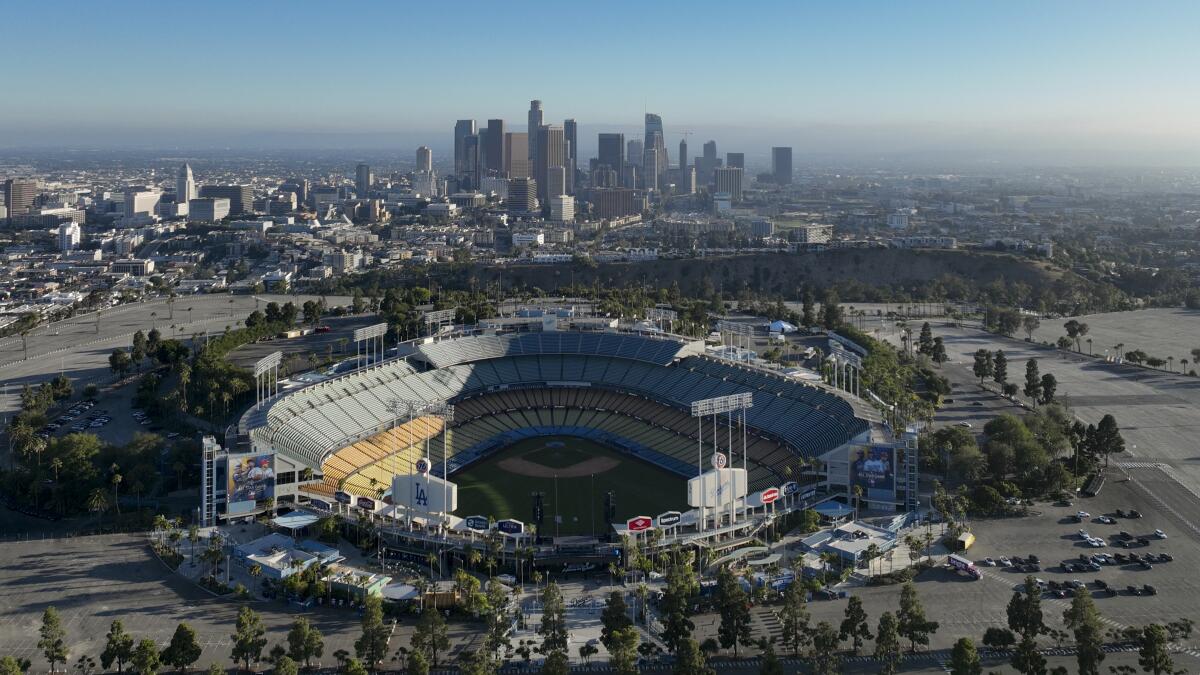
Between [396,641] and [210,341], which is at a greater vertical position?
[210,341]

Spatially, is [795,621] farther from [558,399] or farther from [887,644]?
[558,399]

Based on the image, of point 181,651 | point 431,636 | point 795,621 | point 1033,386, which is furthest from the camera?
point 1033,386

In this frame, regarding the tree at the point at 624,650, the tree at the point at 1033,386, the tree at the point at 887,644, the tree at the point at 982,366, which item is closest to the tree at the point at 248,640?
the tree at the point at 624,650

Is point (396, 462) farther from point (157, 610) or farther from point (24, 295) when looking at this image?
point (24, 295)

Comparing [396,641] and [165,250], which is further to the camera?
[165,250]

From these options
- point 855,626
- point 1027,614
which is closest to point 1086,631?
point 1027,614

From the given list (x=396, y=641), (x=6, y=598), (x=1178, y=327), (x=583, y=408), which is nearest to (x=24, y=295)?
(x=583, y=408)
